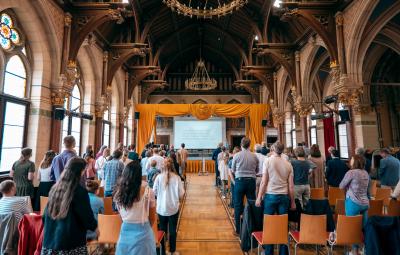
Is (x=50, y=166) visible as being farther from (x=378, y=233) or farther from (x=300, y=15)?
(x=300, y=15)

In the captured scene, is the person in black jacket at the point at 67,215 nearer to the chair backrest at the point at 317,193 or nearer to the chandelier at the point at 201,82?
the chair backrest at the point at 317,193

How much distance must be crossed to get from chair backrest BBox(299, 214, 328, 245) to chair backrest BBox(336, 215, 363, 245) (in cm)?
14

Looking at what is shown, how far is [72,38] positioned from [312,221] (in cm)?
728

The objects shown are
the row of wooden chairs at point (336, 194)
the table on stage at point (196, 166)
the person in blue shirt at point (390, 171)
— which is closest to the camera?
the row of wooden chairs at point (336, 194)

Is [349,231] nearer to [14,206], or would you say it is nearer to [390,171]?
[390,171]

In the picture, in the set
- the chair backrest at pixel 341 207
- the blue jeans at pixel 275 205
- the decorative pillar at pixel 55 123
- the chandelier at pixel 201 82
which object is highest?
the chandelier at pixel 201 82

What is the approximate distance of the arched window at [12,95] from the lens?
5391 mm

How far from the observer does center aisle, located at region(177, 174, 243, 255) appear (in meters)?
3.55

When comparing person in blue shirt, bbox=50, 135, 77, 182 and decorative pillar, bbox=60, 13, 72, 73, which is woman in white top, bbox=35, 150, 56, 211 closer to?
person in blue shirt, bbox=50, 135, 77, 182

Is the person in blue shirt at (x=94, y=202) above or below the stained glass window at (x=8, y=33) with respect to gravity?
below

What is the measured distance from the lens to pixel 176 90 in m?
18.1

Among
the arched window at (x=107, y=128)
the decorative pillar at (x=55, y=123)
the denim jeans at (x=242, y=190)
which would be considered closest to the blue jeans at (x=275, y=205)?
the denim jeans at (x=242, y=190)

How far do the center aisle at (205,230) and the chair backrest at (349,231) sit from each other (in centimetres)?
140

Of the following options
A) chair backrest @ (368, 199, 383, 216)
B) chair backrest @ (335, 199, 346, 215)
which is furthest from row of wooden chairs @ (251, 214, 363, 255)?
chair backrest @ (335, 199, 346, 215)
